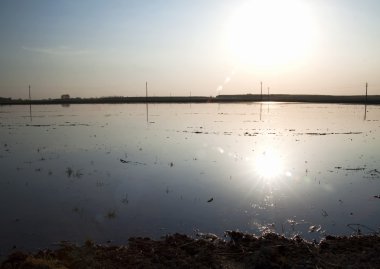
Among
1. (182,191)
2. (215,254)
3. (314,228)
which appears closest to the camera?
(215,254)

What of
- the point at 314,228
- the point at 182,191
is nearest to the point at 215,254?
the point at 314,228

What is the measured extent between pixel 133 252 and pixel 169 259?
2.80ft

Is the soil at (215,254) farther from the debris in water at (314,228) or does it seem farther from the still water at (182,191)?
the still water at (182,191)

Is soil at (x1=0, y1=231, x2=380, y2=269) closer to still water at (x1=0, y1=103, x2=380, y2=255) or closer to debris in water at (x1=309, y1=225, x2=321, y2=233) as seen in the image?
debris in water at (x1=309, y1=225, x2=321, y2=233)

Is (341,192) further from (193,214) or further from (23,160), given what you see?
(23,160)

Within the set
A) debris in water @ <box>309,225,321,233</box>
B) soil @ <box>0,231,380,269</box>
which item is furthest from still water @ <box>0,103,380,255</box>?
soil @ <box>0,231,380,269</box>

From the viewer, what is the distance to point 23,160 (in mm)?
19734

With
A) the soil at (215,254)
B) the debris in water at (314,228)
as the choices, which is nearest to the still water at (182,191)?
the debris in water at (314,228)

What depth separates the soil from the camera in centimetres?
729

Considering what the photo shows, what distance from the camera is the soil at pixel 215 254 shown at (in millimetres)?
7293

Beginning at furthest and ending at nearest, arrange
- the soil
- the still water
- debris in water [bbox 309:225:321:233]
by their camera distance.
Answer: the still water → debris in water [bbox 309:225:321:233] → the soil

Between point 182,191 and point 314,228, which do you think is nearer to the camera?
point 314,228

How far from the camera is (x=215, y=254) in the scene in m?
7.90

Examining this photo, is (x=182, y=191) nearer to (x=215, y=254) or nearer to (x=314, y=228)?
(x=314, y=228)
